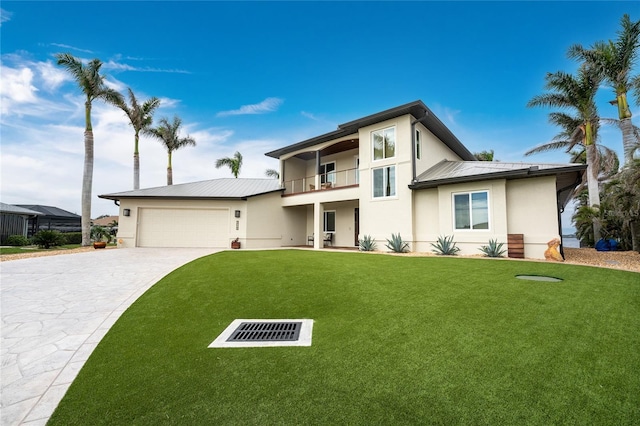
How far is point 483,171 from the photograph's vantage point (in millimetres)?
11070

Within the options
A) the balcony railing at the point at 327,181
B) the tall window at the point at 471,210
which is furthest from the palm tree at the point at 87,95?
the tall window at the point at 471,210

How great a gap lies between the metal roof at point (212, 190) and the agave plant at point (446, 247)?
10380 millimetres

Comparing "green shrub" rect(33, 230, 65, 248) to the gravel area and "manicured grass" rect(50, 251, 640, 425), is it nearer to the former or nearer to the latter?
the gravel area

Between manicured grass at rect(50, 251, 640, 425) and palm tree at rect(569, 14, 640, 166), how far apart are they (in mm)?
14623

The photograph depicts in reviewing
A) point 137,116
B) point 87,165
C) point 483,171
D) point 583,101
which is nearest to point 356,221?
point 483,171

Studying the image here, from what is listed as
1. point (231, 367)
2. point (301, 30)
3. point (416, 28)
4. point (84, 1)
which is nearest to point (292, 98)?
point (301, 30)

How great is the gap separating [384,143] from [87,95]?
1782cm

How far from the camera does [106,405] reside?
85.3 inches

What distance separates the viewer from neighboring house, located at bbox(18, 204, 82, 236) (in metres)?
24.3

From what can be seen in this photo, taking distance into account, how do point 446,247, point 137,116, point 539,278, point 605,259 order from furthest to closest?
point 137,116 → point 446,247 → point 605,259 → point 539,278

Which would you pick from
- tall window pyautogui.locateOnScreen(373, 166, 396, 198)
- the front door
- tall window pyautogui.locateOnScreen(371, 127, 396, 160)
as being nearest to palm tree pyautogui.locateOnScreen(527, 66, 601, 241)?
tall window pyautogui.locateOnScreen(371, 127, 396, 160)

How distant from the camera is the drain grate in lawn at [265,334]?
3203mm

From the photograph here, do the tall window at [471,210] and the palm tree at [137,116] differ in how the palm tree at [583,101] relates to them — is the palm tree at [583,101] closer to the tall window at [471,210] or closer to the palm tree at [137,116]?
the tall window at [471,210]

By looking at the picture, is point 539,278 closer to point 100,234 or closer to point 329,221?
point 329,221
